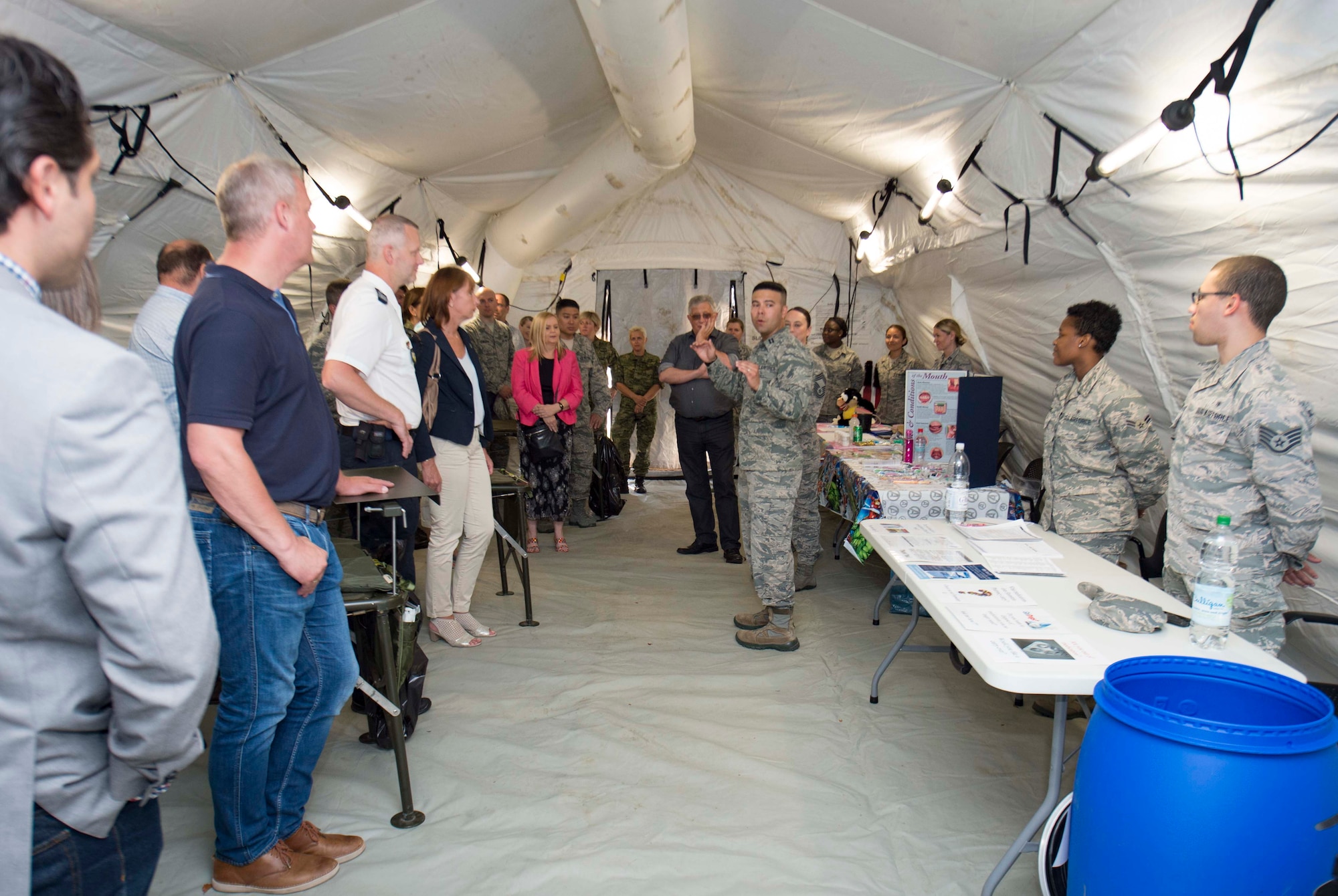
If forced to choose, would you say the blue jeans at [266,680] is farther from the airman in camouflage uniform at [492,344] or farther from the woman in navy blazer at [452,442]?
the airman in camouflage uniform at [492,344]

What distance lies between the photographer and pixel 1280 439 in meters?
1.73

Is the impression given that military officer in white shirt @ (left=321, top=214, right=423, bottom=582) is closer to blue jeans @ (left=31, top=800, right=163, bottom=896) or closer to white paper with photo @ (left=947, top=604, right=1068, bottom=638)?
blue jeans @ (left=31, top=800, right=163, bottom=896)

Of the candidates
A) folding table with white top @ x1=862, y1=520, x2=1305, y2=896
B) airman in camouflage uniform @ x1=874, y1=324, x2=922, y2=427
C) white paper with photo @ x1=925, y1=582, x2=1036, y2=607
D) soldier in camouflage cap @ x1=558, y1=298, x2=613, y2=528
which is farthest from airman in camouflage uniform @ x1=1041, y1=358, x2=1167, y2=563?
soldier in camouflage cap @ x1=558, y1=298, x2=613, y2=528

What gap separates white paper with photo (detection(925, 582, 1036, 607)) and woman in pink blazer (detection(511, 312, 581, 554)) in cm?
281

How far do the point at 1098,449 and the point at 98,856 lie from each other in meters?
2.81

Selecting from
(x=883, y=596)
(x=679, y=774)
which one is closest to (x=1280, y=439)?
(x=883, y=596)

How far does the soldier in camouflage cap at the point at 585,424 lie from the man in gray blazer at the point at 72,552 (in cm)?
432

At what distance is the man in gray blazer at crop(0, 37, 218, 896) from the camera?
26.4 inches

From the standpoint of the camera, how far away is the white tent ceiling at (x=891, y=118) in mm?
1980

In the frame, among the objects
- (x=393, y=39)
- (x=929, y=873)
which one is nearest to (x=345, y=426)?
(x=393, y=39)

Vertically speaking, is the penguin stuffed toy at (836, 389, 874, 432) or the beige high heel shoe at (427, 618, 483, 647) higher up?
the penguin stuffed toy at (836, 389, 874, 432)

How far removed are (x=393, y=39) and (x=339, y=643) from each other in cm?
240

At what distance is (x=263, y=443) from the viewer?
1.43m

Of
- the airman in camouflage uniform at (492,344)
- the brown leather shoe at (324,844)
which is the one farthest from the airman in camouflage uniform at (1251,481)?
the airman in camouflage uniform at (492,344)
